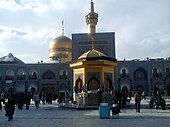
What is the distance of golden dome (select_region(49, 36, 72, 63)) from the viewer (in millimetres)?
55003

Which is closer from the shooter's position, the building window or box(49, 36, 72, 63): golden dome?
the building window

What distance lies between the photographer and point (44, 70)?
50500mm

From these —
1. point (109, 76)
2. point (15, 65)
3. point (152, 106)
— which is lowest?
point (152, 106)

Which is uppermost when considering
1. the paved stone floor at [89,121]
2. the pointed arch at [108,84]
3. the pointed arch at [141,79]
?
the pointed arch at [141,79]

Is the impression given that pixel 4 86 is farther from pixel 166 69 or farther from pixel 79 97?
pixel 79 97

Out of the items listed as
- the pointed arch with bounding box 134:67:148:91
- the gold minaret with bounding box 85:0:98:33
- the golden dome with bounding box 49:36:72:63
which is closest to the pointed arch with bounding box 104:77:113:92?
the gold minaret with bounding box 85:0:98:33

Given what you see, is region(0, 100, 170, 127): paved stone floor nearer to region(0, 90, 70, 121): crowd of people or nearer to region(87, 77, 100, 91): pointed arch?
region(0, 90, 70, 121): crowd of people

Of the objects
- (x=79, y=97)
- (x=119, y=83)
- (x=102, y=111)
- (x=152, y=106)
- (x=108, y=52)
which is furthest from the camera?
(x=119, y=83)

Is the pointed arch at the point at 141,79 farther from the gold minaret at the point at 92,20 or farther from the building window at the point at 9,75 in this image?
the building window at the point at 9,75

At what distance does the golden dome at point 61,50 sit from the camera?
180 feet

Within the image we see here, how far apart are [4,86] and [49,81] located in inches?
333

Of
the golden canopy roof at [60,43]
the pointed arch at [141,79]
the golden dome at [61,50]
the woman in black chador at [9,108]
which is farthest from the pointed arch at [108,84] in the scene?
the golden canopy roof at [60,43]

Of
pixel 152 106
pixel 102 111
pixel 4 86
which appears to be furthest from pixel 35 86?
pixel 102 111

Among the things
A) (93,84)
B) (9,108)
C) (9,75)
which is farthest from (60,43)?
(9,108)
